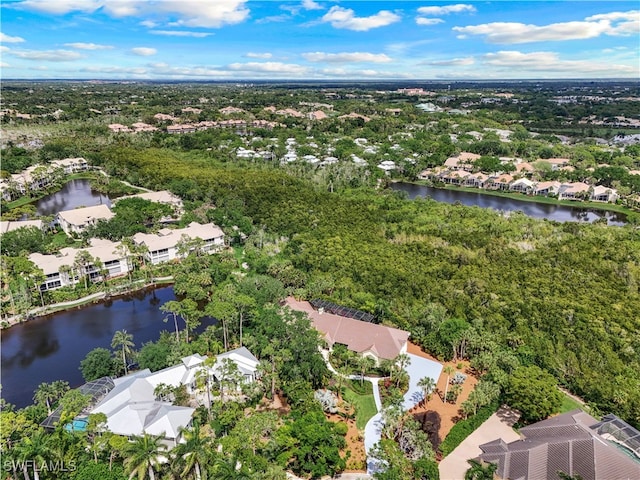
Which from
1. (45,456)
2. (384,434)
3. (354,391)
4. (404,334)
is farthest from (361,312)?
(45,456)

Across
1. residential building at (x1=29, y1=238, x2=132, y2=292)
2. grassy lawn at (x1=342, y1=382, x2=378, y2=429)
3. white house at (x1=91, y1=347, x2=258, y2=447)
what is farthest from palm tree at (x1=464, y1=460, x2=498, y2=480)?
residential building at (x1=29, y1=238, x2=132, y2=292)

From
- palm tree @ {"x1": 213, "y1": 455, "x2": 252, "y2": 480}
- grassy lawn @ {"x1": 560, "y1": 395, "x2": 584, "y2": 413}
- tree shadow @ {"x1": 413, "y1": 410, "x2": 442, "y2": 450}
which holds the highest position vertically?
palm tree @ {"x1": 213, "y1": 455, "x2": 252, "y2": 480}

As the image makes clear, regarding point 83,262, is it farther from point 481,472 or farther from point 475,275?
point 481,472

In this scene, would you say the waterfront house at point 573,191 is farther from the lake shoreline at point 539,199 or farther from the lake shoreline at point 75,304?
the lake shoreline at point 75,304

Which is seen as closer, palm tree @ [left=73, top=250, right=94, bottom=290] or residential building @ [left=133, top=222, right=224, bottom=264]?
palm tree @ [left=73, top=250, right=94, bottom=290]

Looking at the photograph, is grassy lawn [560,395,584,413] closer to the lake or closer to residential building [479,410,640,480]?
residential building [479,410,640,480]

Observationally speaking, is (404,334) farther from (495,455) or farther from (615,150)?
(615,150)

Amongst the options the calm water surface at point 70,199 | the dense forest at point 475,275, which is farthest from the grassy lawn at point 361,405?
the calm water surface at point 70,199
